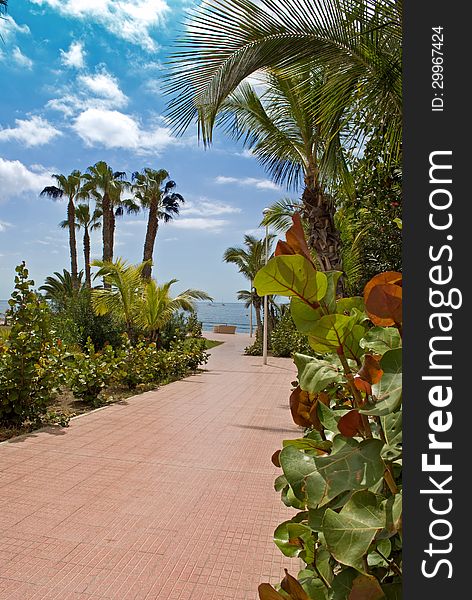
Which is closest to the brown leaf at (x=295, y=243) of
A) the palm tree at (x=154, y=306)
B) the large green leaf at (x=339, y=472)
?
the large green leaf at (x=339, y=472)

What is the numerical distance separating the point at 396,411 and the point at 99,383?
338 inches

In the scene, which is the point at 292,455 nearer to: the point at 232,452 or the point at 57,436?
the point at 232,452

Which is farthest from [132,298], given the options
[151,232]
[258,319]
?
[151,232]

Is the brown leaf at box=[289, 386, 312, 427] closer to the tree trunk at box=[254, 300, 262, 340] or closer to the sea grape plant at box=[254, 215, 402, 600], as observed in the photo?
the sea grape plant at box=[254, 215, 402, 600]

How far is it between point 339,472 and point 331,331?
25 cm

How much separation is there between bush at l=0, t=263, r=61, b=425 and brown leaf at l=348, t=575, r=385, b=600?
6474 mm

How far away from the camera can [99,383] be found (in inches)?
348

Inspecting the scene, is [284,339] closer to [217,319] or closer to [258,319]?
[258,319]

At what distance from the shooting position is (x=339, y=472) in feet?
2.56

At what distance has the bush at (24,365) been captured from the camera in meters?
6.58

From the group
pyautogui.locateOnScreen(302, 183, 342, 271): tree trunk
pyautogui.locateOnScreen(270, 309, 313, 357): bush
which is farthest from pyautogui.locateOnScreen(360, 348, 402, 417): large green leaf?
pyautogui.locateOnScreen(270, 309, 313, 357): bush

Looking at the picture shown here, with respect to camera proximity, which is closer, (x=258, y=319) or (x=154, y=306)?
(x=154, y=306)

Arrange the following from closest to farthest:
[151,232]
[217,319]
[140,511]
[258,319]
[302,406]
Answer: [302,406] → [140,511] → [258,319] → [151,232] → [217,319]

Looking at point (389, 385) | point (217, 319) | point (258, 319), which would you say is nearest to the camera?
point (389, 385)
